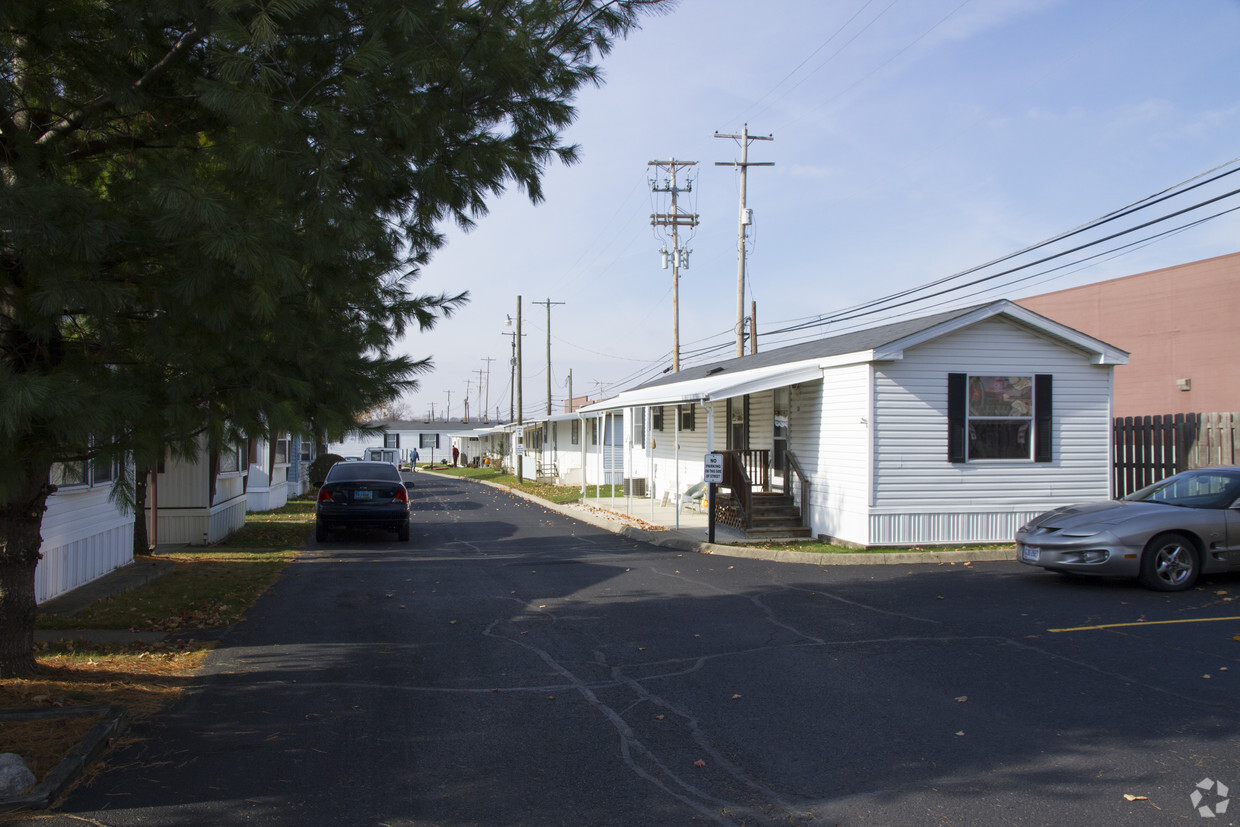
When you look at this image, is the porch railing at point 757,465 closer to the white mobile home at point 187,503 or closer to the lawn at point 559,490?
the lawn at point 559,490

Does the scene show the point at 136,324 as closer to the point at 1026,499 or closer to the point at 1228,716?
the point at 1228,716

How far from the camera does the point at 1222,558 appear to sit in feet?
33.7

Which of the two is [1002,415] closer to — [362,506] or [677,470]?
[677,470]

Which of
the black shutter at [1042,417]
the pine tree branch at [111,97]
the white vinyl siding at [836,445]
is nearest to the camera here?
the pine tree branch at [111,97]

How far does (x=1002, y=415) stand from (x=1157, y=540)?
15.0 ft

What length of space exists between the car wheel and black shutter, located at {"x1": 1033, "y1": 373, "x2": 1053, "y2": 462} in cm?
433

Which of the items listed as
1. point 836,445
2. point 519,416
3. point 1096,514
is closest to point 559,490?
point 519,416

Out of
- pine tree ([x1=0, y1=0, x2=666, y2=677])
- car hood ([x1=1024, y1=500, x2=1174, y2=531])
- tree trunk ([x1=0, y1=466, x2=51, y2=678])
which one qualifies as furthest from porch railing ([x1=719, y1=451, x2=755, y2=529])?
tree trunk ([x1=0, y1=466, x2=51, y2=678])

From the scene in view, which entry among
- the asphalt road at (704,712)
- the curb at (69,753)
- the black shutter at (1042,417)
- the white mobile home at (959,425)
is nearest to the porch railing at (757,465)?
the white mobile home at (959,425)

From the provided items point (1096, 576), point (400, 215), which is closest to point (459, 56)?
point (400, 215)

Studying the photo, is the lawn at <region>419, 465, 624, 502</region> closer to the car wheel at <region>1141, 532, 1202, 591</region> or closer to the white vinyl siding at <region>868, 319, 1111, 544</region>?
the white vinyl siding at <region>868, 319, 1111, 544</region>

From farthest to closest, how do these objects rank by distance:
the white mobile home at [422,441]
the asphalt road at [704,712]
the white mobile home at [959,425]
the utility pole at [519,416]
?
the white mobile home at [422,441] → the utility pole at [519,416] → the white mobile home at [959,425] → the asphalt road at [704,712]

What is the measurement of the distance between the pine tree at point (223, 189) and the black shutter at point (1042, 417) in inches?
440

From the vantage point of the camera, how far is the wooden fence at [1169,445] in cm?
1488
